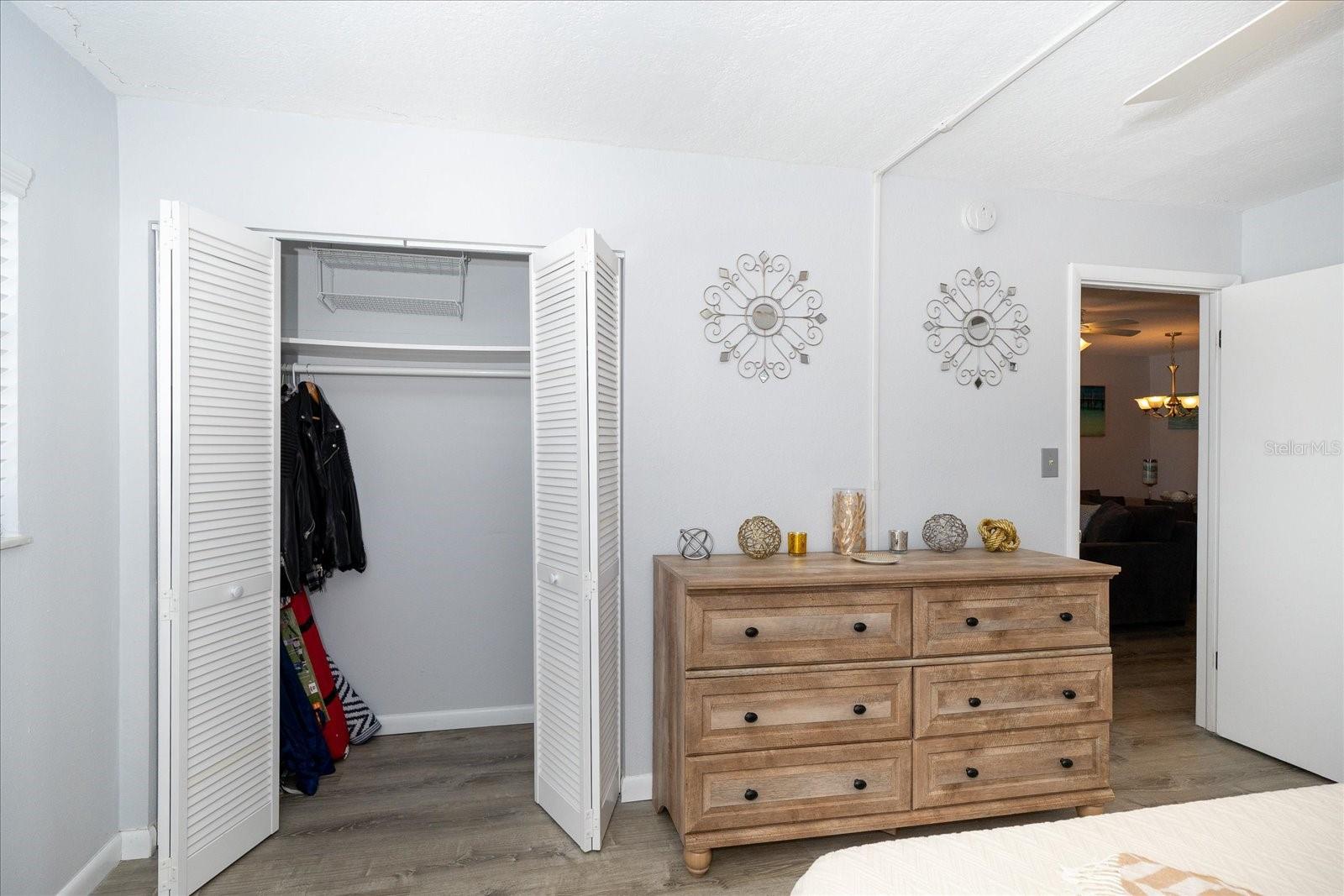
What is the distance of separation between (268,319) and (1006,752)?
297 cm

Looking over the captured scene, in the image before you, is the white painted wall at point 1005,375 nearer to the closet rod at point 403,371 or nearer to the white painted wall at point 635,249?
the white painted wall at point 635,249

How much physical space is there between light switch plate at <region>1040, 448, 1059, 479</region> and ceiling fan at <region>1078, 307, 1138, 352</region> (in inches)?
146

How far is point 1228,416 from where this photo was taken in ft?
11.2

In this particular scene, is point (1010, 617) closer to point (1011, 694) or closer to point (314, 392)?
point (1011, 694)

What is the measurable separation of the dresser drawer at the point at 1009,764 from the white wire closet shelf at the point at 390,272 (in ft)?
8.51

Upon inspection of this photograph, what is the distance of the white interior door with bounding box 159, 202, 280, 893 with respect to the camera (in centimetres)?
214

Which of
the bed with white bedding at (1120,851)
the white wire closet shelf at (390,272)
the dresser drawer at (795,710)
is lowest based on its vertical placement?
the dresser drawer at (795,710)

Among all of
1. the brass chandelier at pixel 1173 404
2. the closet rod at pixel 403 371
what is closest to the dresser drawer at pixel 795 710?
the closet rod at pixel 403 371

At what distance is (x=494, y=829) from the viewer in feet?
8.53

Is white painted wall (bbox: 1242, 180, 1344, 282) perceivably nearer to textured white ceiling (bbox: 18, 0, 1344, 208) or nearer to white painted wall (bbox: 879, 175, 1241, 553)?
A: textured white ceiling (bbox: 18, 0, 1344, 208)

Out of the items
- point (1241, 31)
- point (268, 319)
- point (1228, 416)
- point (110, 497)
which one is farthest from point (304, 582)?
point (1228, 416)

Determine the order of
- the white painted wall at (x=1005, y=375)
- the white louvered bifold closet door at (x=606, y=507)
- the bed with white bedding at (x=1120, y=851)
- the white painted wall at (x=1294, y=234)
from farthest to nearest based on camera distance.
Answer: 1. the white painted wall at (x=1294, y=234)
2. the white painted wall at (x=1005, y=375)
3. the white louvered bifold closet door at (x=606, y=507)
4. the bed with white bedding at (x=1120, y=851)

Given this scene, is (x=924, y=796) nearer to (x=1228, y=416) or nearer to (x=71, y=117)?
(x=1228, y=416)

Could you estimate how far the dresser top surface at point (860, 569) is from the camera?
2367mm
